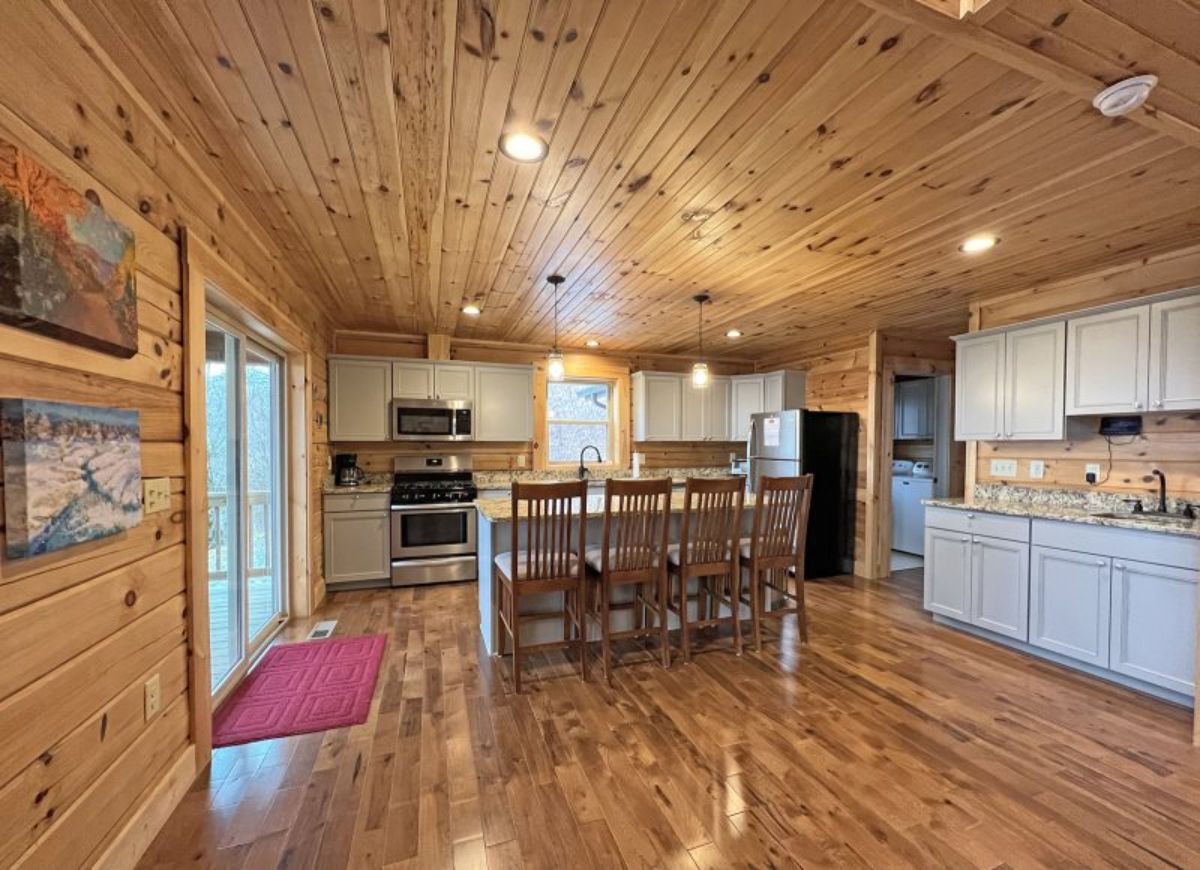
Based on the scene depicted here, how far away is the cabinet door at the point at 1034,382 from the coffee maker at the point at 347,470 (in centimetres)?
527

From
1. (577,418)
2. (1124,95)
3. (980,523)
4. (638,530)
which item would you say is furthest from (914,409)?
(1124,95)

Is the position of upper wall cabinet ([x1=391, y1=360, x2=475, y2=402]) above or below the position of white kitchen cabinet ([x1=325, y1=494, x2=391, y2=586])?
above

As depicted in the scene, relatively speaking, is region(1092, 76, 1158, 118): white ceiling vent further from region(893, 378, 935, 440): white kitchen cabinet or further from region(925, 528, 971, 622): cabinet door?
region(893, 378, 935, 440): white kitchen cabinet

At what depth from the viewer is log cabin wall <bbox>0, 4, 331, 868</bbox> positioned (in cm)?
110

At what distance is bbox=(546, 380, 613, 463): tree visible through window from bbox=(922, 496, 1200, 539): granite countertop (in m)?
3.35

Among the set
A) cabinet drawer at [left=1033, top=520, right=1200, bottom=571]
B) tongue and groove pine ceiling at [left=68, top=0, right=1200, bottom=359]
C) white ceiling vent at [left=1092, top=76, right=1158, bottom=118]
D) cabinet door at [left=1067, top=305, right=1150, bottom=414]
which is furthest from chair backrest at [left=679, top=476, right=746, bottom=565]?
cabinet door at [left=1067, top=305, right=1150, bottom=414]

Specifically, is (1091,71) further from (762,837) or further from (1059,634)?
(1059,634)

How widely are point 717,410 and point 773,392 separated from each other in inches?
28.3

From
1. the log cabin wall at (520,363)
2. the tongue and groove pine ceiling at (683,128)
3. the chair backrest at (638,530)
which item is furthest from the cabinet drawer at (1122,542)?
the log cabin wall at (520,363)

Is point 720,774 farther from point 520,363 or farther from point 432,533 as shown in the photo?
point 520,363

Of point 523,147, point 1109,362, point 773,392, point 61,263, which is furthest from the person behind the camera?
Answer: point 773,392

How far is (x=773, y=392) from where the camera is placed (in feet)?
17.8

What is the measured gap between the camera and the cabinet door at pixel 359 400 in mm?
4523

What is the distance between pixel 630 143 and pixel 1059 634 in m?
3.59
